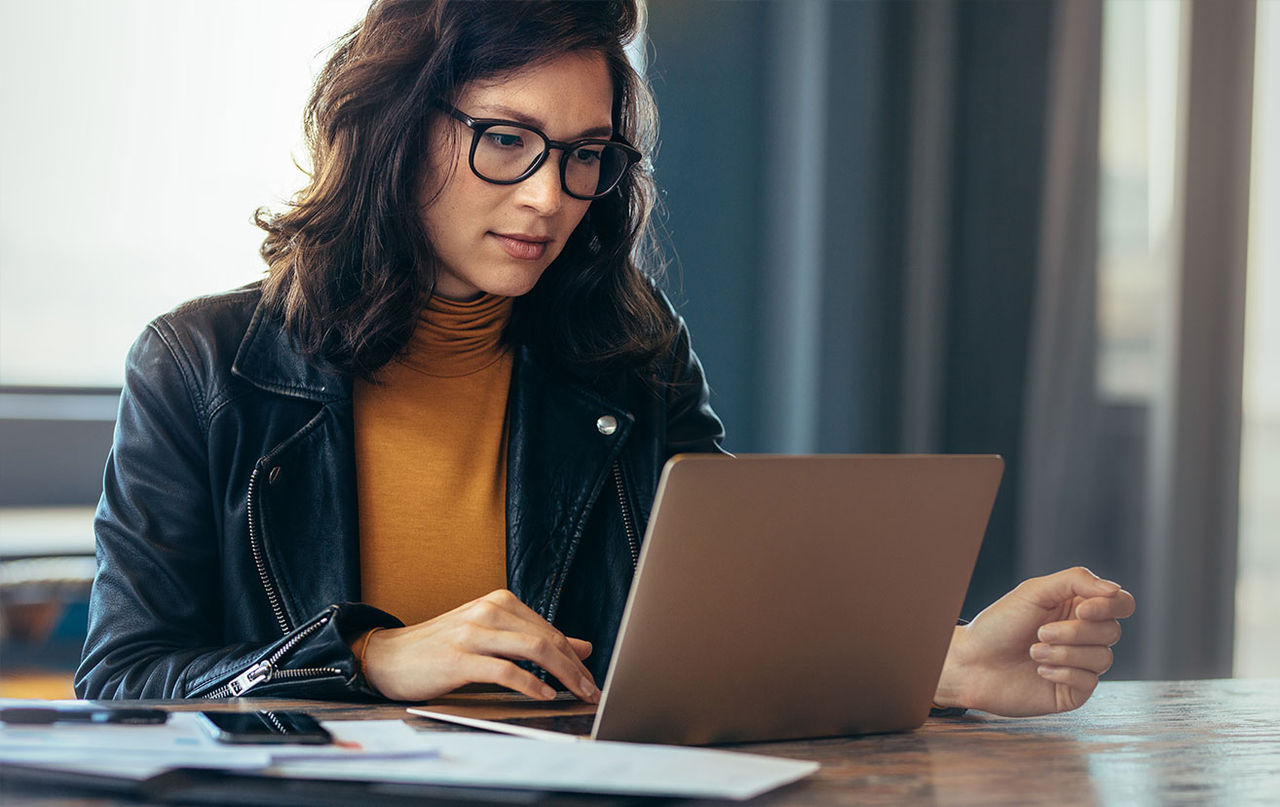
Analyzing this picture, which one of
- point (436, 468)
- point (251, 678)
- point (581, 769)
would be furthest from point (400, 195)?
point (581, 769)

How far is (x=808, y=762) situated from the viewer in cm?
86

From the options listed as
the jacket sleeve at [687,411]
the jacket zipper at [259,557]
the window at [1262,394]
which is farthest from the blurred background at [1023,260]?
the jacket zipper at [259,557]

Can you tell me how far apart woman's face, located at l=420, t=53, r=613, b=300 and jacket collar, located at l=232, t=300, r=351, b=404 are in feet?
0.69

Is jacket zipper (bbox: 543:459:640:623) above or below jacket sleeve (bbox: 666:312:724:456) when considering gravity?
below

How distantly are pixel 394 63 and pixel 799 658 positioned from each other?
2.96 ft

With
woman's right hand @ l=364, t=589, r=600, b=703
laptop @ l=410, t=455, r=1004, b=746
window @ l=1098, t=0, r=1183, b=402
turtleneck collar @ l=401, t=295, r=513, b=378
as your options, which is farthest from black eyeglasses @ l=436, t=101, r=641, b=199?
window @ l=1098, t=0, r=1183, b=402

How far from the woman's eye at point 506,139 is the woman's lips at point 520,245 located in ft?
0.35

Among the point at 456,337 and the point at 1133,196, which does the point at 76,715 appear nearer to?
the point at 456,337

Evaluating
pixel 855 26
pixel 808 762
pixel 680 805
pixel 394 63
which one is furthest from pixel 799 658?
pixel 855 26

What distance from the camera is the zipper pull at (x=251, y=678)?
108 centimetres

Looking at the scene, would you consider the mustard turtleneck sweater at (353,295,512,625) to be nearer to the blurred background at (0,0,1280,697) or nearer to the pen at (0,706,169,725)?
the pen at (0,706,169,725)

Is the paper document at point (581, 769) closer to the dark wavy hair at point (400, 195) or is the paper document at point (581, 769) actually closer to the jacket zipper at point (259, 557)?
the jacket zipper at point (259, 557)

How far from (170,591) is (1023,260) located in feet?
8.60

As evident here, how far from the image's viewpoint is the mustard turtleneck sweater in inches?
57.9
